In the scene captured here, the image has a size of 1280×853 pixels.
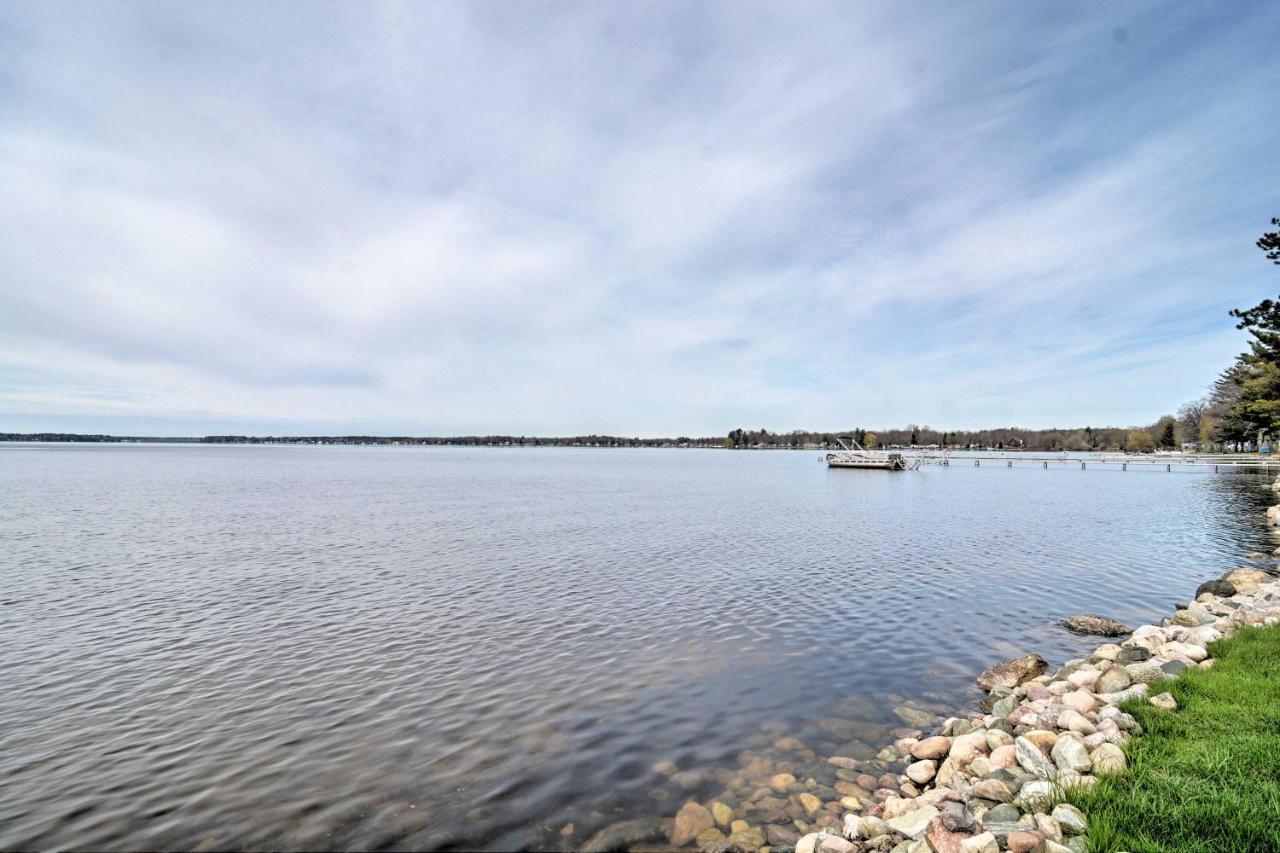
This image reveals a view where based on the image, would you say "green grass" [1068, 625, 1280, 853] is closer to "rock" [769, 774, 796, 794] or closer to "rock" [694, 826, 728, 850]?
"rock" [769, 774, 796, 794]

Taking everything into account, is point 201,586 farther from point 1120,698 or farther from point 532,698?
point 1120,698

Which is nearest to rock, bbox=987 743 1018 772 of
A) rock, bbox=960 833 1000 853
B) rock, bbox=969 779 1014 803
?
rock, bbox=969 779 1014 803

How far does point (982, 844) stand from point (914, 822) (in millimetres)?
1393

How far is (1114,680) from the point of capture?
32.6ft

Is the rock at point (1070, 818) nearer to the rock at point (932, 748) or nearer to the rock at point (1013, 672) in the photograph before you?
the rock at point (932, 748)

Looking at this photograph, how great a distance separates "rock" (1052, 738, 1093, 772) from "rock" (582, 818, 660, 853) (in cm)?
517

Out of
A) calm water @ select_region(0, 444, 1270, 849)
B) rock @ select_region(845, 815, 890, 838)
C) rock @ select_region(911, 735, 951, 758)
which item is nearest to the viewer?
rock @ select_region(845, 815, 890, 838)

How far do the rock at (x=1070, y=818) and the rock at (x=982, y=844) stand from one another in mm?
679

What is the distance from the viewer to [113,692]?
42.8 feet

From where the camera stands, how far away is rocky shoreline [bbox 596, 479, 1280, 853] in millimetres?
6746

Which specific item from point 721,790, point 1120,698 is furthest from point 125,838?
point 1120,698

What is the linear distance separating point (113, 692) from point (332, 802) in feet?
26.0

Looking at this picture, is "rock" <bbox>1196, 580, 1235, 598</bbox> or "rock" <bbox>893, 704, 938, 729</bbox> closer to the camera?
"rock" <bbox>893, 704, 938, 729</bbox>

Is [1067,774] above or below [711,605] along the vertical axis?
above
